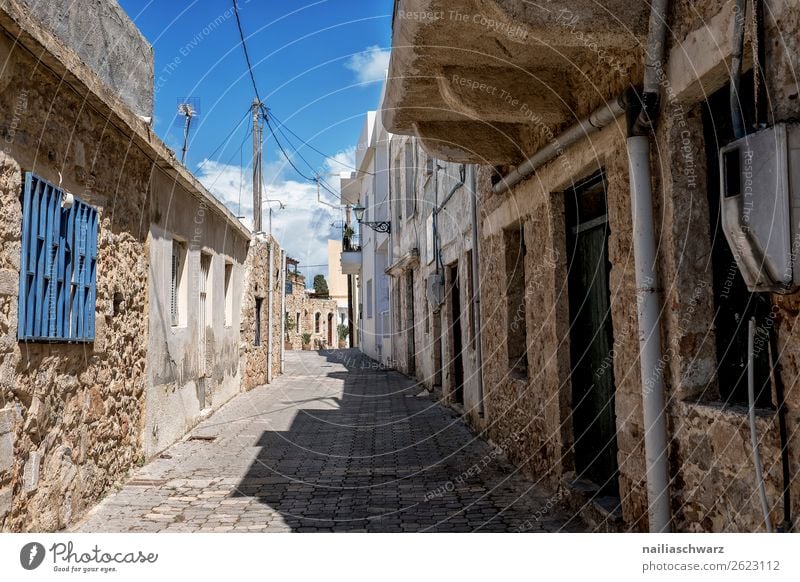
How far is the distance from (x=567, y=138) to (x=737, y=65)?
2082 millimetres

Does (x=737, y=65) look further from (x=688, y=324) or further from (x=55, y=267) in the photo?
(x=55, y=267)

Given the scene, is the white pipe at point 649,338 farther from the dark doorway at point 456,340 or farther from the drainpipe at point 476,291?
the dark doorway at point 456,340

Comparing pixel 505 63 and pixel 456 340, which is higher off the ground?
pixel 505 63

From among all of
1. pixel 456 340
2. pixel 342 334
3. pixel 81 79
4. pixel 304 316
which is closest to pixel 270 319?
pixel 456 340

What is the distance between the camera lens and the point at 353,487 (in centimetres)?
588

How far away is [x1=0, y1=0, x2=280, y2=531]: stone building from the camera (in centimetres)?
395

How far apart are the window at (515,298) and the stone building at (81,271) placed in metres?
3.67

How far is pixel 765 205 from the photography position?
2.47 meters

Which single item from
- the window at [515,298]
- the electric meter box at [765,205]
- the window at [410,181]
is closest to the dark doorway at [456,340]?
the window at [515,298]

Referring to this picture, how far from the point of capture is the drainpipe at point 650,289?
3492 millimetres

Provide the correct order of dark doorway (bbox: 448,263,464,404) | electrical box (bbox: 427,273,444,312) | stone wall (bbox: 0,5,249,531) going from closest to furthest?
1. stone wall (bbox: 0,5,249,531)
2. dark doorway (bbox: 448,263,464,404)
3. electrical box (bbox: 427,273,444,312)

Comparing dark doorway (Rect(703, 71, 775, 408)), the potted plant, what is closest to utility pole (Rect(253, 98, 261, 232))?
dark doorway (Rect(703, 71, 775, 408))

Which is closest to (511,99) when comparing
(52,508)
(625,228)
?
(625,228)

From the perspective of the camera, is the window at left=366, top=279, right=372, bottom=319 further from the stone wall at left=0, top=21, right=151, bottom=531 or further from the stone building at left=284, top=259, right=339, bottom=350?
the stone wall at left=0, top=21, right=151, bottom=531
